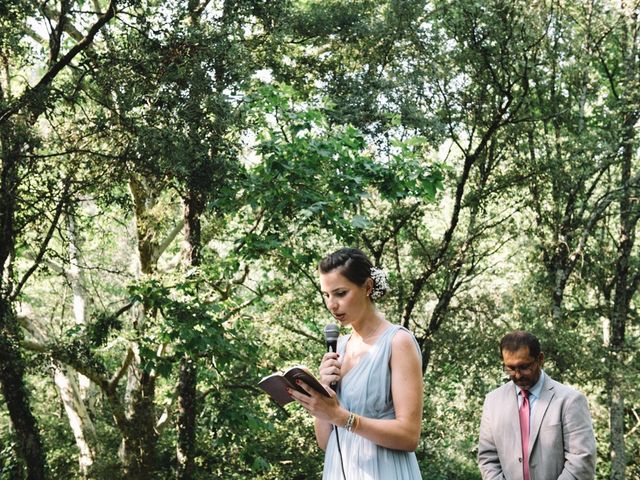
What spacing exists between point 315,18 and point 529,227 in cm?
565

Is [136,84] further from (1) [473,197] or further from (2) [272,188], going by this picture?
(1) [473,197]

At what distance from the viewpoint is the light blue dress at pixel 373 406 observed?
265 centimetres

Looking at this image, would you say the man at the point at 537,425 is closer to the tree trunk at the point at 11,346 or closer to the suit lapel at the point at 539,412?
the suit lapel at the point at 539,412

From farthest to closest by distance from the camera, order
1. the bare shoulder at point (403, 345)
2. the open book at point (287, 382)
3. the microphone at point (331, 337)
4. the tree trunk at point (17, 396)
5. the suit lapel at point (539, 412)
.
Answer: the tree trunk at point (17, 396) < the suit lapel at point (539, 412) < the microphone at point (331, 337) < the bare shoulder at point (403, 345) < the open book at point (287, 382)

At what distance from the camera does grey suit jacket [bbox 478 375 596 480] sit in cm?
354

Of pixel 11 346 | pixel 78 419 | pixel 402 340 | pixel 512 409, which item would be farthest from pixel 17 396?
pixel 402 340

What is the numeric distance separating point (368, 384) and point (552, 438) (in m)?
1.47

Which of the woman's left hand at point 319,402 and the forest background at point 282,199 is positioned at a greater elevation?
the forest background at point 282,199

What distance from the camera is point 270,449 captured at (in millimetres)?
12484

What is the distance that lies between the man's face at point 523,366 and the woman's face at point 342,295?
1.27 meters

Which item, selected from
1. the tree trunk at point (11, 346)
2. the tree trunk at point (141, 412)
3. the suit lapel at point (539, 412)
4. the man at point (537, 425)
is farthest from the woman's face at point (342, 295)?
the tree trunk at point (141, 412)

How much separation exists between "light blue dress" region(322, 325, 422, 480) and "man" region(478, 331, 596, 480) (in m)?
1.18

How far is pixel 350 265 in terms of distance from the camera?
107 inches

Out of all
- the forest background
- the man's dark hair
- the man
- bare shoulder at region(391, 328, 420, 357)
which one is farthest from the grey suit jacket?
the forest background
